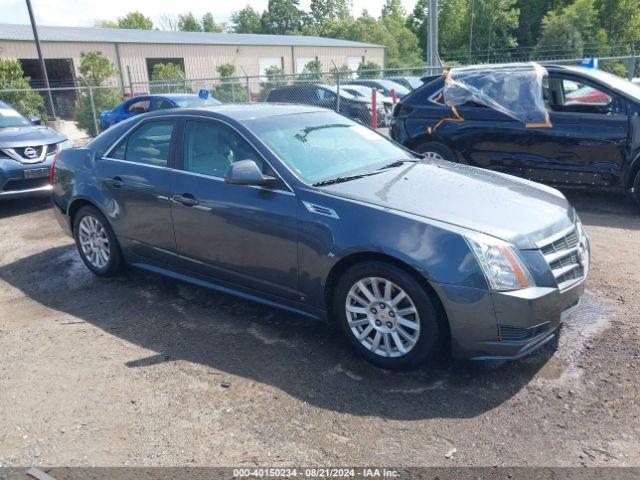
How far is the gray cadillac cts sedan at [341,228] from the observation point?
3.29 m

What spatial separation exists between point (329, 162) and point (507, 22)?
55.6m

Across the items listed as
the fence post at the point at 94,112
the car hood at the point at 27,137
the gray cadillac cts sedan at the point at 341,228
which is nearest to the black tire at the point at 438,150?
the gray cadillac cts sedan at the point at 341,228

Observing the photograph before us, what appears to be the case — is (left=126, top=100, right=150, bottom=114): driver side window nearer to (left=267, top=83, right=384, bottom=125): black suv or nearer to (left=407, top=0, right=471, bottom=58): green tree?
(left=267, top=83, right=384, bottom=125): black suv

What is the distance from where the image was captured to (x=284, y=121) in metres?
4.55

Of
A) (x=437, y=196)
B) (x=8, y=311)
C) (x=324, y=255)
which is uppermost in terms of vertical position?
(x=437, y=196)

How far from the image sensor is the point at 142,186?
4.85m

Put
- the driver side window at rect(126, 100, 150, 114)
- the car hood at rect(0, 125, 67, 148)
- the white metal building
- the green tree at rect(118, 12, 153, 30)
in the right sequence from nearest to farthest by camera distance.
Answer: the car hood at rect(0, 125, 67, 148), the driver side window at rect(126, 100, 150, 114), the white metal building, the green tree at rect(118, 12, 153, 30)

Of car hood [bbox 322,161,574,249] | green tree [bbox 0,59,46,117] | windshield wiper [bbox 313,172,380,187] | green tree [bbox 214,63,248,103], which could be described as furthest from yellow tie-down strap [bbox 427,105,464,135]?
green tree [bbox 0,59,46,117]

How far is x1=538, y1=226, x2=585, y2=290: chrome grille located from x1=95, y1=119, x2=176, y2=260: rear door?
2.89m

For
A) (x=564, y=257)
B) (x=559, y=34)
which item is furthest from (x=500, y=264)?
(x=559, y=34)

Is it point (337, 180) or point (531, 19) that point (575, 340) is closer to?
point (337, 180)

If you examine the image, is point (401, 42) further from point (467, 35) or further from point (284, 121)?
point (284, 121)

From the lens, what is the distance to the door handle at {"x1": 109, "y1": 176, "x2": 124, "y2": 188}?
5054 millimetres

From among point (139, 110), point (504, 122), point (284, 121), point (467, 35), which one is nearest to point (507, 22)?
point (467, 35)
